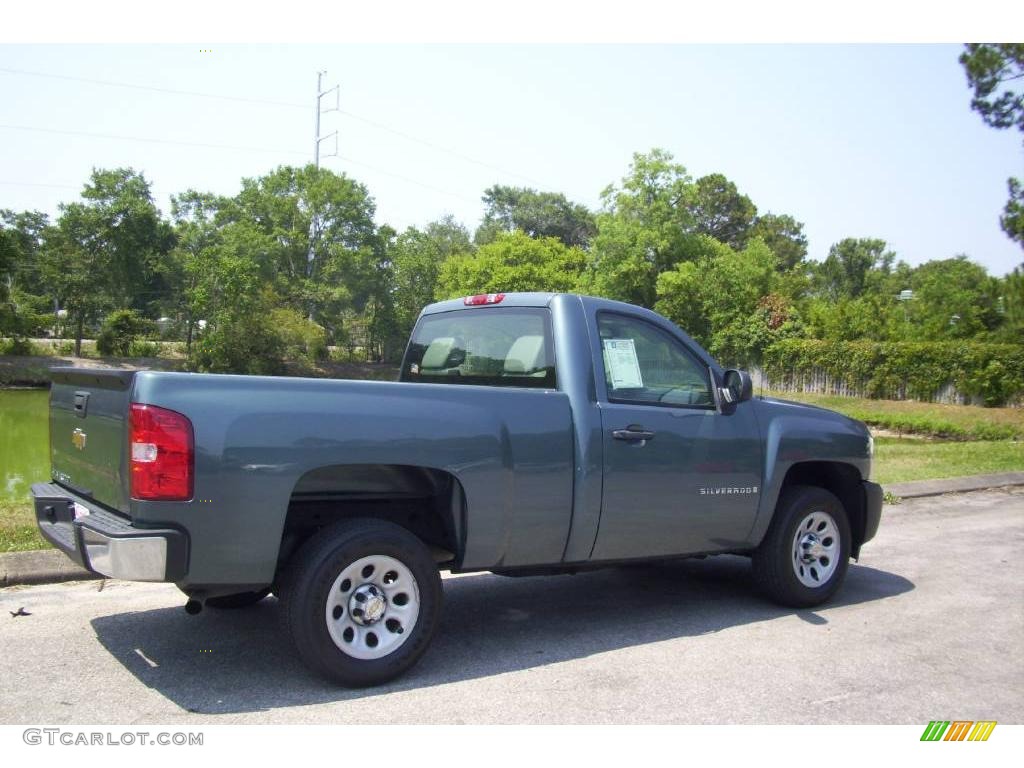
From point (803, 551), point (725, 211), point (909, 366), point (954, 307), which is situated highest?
point (725, 211)

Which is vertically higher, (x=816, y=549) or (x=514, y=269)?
(x=514, y=269)

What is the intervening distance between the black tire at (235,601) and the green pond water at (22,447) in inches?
179

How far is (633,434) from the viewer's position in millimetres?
5332

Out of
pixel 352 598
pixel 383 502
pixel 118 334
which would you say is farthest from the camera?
pixel 118 334

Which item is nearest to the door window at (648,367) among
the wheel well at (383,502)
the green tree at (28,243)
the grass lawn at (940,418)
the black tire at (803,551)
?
the black tire at (803,551)

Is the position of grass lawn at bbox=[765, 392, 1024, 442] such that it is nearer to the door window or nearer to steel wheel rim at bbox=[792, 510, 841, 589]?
steel wheel rim at bbox=[792, 510, 841, 589]

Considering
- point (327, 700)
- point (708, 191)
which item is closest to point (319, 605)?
point (327, 700)

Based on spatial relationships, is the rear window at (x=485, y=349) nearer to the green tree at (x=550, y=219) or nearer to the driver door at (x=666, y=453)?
the driver door at (x=666, y=453)

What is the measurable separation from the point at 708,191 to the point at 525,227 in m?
20.3

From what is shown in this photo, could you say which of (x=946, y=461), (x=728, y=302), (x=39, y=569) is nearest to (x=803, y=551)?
(x=39, y=569)

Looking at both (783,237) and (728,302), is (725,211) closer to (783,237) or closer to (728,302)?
(783,237)

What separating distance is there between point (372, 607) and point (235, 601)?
5.23 ft

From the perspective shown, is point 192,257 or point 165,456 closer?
point 165,456

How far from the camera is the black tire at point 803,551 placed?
6125 millimetres
